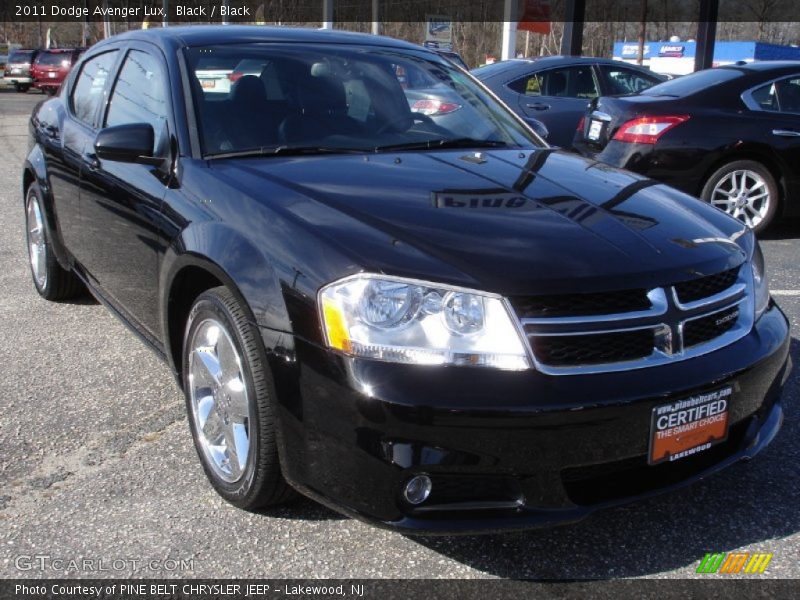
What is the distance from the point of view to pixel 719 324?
2596mm

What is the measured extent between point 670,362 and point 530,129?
1927mm

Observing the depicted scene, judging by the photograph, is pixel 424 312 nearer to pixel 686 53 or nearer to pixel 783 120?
pixel 783 120

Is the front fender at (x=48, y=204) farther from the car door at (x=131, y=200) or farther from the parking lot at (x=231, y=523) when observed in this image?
the parking lot at (x=231, y=523)

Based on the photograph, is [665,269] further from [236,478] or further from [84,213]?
[84,213]

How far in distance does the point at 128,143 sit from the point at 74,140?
1.28 metres

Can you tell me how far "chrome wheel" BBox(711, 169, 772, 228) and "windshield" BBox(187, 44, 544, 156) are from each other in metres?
3.80

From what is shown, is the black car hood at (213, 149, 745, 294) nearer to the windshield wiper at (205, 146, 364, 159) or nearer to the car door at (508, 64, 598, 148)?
the windshield wiper at (205, 146, 364, 159)

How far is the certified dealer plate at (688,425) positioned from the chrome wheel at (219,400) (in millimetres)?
1197

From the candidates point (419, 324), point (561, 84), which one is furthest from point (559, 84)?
point (419, 324)

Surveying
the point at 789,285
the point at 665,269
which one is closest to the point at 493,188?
the point at 665,269

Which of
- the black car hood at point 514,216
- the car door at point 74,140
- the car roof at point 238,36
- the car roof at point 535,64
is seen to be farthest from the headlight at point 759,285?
the car roof at point 535,64

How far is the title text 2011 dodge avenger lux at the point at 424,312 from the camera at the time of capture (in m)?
2.22

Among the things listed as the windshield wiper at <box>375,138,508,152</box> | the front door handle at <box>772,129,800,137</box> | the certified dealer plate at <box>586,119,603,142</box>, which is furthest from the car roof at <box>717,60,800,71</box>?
the windshield wiper at <box>375,138,508,152</box>

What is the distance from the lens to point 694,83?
7.52m
